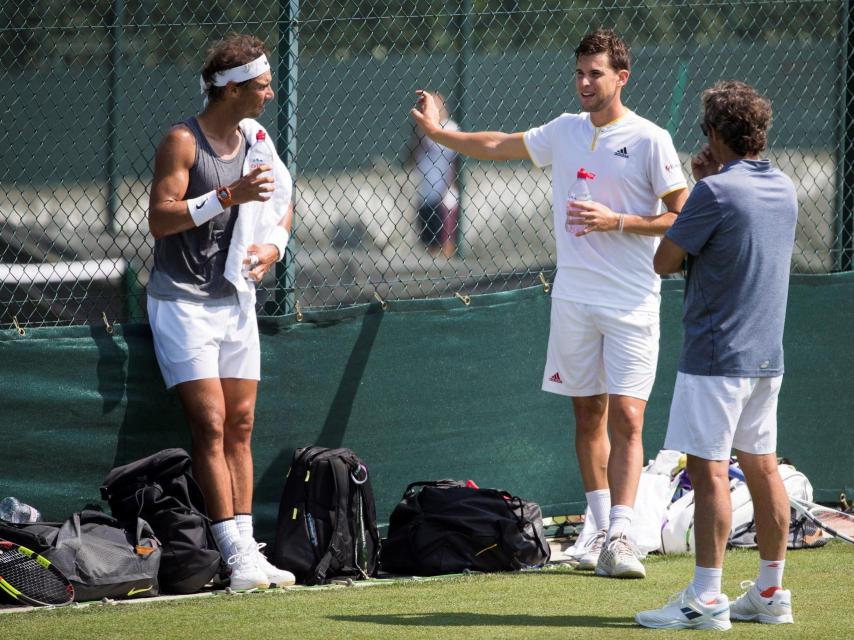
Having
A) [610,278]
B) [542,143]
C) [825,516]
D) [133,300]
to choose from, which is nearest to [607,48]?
[542,143]

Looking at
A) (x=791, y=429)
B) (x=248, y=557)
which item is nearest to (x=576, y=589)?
(x=248, y=557)

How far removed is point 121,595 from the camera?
16.0ft

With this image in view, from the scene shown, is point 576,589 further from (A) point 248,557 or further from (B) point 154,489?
(B) point 154,489

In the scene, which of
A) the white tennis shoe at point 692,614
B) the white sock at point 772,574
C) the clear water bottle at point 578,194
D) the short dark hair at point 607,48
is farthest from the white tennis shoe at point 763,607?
the short dark hair at point 607,48

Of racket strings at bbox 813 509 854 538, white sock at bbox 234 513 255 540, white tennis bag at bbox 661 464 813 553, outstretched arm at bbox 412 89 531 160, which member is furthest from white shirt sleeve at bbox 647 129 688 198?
white sock at bbox 234 513 255 540

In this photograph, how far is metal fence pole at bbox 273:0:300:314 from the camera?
19.4ft

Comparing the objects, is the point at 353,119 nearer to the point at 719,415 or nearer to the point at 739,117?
the point at 739,117

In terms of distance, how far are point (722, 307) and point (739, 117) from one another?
0.60 meters

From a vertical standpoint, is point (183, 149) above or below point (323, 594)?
above

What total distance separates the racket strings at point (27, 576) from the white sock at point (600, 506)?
2.21m

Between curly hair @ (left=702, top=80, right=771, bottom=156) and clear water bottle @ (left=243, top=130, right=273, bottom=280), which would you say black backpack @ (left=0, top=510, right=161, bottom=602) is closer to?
clear water bottle @ (left=243, top=130, right=273, bottom=280)

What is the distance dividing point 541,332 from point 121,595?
2.40 meters

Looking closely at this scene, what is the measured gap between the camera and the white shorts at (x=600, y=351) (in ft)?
17.5

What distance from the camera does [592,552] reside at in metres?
5.44
